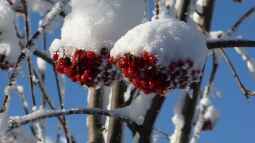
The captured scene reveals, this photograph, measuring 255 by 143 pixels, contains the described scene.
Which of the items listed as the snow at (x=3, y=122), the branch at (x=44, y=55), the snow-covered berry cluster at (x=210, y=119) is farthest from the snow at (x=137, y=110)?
the snow-covered berry cluster at (x=210, y=119)

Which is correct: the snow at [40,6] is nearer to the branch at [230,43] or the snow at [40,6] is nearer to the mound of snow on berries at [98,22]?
the mound of snow on berries at [98,22]

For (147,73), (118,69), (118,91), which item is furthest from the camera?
(118,91)

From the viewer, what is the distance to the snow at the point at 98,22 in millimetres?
1512

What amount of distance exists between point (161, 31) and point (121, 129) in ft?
2.39

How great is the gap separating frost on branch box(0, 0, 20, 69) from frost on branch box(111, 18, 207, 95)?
1.75ft

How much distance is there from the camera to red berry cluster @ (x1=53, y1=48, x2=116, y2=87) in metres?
1.49

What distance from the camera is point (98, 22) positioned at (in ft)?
5.09

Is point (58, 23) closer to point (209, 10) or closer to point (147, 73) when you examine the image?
point (147, 73)

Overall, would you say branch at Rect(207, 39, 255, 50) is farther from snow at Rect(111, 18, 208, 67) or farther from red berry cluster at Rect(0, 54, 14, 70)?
red berry cluster at Rect(0, 54, 14, 70)

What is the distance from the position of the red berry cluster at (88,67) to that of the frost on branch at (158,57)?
0.08 m

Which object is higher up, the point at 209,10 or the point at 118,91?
the point at 209,10

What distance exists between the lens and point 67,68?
153 cm

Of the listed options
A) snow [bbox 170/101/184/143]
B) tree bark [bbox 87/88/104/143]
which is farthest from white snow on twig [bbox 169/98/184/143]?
tree bark [bbox 87/88/104/143]

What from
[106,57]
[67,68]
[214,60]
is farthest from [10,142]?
[214,60]
